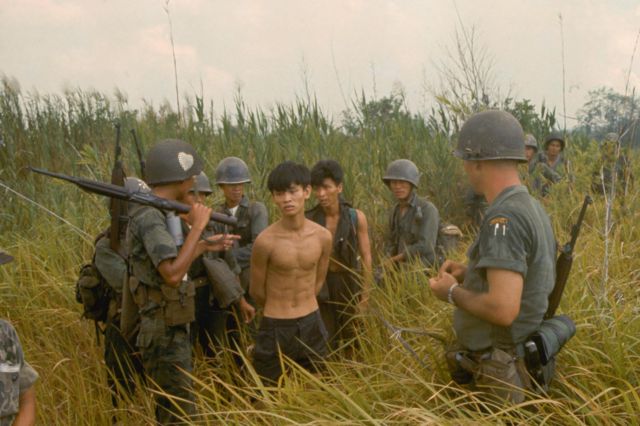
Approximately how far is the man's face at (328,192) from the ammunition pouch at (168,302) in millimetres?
1707

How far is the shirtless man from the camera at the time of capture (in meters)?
3.84

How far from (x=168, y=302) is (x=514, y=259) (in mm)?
1838

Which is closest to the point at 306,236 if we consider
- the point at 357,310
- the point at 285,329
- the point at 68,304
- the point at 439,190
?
the point at 285,329

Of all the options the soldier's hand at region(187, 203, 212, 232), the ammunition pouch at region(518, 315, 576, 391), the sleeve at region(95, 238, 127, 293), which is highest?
the soldier's hand at region(187, 203, 212, 232)

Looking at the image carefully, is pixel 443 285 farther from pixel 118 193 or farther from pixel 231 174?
pixel 231 174

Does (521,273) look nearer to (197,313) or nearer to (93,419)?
(93,419)

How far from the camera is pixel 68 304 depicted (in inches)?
212

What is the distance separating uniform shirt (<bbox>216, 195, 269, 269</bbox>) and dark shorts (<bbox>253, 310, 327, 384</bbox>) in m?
1.45

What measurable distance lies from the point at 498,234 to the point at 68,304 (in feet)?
13.3

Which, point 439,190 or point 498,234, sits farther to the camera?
point 439,190

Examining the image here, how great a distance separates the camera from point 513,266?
240 centimetres

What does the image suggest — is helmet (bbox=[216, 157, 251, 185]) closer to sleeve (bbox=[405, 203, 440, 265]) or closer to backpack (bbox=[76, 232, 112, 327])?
sleeve (bbox=[405, 203, 440, 265])

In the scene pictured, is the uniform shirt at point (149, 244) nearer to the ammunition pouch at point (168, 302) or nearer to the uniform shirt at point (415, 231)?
the ammunition pouch at point (168, 302)

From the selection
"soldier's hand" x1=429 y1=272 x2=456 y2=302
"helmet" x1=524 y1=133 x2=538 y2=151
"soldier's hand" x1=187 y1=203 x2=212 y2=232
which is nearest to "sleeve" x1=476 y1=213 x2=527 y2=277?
"soldier's hand" x1=429 y1=272 x2=456 y2=302
